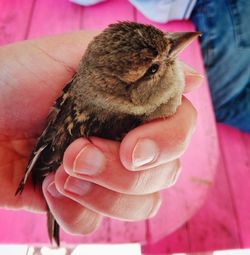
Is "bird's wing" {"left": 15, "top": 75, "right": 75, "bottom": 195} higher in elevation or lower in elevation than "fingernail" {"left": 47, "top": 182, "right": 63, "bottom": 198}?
higher

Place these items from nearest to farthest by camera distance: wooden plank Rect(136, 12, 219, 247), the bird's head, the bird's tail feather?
1. the bird's head
2. the bird's tail feather
3. wooden plank Rect(136, 12, 219, 247)

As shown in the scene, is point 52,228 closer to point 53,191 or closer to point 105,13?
point 53,191

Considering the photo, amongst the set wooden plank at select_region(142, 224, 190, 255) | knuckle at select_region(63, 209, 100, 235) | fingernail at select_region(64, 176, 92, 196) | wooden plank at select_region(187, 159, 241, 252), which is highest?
fingernail at select_region(64, 176, 92, 196)

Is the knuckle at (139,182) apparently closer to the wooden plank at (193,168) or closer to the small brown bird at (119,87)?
the small brown bird at (119,87)

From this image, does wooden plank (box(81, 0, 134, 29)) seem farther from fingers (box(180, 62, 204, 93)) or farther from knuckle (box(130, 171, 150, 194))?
knuckle (box(130, 171, 150, 194))

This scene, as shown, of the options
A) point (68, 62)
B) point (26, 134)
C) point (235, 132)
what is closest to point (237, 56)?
point (235, 132)

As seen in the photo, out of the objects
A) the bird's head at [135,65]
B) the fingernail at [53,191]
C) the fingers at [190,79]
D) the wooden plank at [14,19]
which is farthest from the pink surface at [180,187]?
the bird's head at [135,65]

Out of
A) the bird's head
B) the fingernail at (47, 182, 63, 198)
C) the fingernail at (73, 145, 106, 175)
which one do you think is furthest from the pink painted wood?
the bird's head
